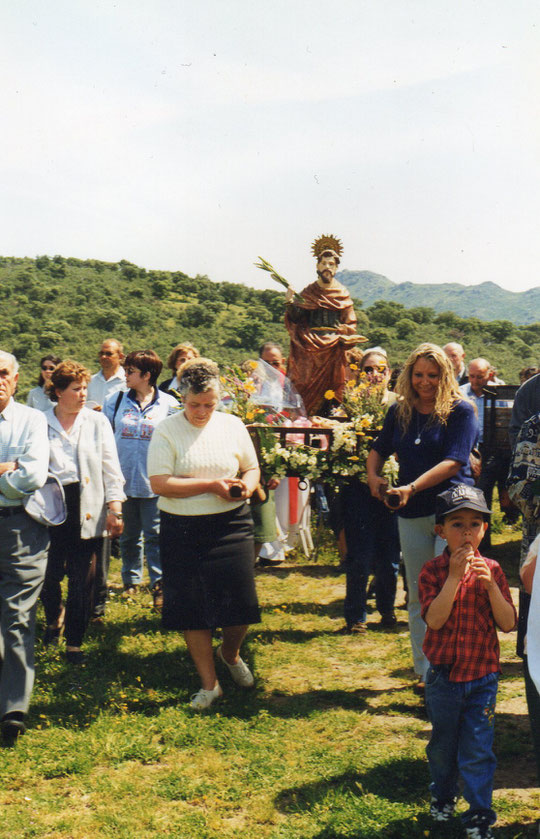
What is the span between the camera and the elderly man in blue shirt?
4.44m

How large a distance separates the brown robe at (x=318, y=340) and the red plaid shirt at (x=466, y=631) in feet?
22.2

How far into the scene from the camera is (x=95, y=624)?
6332 mm

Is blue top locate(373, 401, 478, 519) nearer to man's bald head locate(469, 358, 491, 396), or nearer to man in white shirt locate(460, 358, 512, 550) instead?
man in white shirt locate(460, 358, 512, 550)

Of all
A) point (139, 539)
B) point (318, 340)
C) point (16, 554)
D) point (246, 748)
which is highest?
point (318, 340)

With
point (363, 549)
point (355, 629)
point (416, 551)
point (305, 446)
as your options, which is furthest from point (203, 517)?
point (355, 629)

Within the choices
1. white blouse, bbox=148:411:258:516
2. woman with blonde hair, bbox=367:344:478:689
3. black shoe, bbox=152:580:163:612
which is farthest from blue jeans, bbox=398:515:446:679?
black shoe, bbox=152:580:163:612

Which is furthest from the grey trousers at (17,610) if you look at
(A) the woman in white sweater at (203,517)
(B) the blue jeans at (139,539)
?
(B) the blue jeans at (139,539)

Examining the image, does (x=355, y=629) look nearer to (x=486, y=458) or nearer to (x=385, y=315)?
(x=486, y=458)

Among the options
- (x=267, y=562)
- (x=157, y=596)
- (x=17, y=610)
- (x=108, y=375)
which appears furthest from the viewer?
(x=267, y=562)

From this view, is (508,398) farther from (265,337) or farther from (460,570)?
(265,337)

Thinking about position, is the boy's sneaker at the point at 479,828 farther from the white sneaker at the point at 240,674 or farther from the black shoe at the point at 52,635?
the black shoe at the point at 52,635

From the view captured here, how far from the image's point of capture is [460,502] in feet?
11.1

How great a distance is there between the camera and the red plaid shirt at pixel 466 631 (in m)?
3.42

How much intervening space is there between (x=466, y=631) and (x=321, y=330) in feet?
23.3
